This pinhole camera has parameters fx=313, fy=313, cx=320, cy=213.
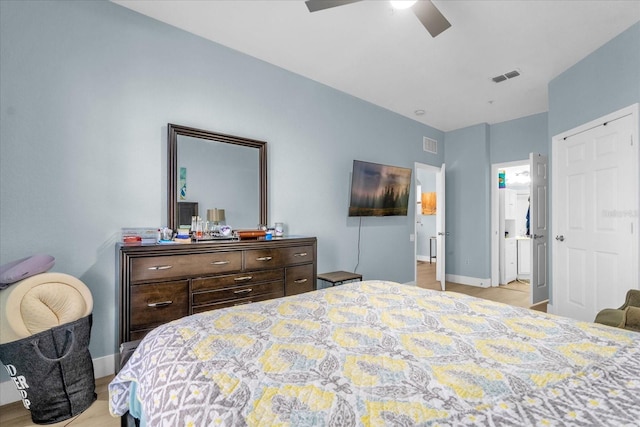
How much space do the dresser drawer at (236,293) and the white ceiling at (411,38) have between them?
233cm

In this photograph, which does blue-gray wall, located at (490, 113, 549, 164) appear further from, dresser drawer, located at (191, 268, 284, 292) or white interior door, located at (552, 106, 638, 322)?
dresser drawer, located at (191, 268, 284, 292)

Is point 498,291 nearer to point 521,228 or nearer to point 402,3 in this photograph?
point 521,228

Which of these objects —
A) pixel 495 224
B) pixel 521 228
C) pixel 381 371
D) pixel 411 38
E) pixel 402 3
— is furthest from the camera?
pixel 521 228

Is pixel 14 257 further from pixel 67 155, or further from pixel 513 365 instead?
pixel 513 365

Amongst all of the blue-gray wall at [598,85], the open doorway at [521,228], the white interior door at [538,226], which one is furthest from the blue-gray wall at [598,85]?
the open doorway at [521,228]

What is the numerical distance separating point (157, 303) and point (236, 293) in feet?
2.03

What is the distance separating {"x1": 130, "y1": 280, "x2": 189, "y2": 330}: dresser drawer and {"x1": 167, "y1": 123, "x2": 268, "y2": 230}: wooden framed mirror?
0.61m

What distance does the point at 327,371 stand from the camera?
948 mm

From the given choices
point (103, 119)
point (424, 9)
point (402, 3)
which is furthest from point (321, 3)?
point (103, 119)

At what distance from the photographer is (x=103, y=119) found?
96.8 inches

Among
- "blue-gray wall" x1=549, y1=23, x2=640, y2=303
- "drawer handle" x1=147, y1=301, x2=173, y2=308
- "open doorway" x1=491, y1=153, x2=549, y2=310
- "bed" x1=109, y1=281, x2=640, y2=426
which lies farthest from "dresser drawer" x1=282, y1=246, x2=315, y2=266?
"open doorway" x1=491, y1=153, x2=549, y2=310

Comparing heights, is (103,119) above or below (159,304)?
above

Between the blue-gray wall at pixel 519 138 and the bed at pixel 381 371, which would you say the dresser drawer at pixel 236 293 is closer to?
the bed at pixel 381 371

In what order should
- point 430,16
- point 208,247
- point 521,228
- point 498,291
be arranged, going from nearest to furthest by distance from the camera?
point 430,16
point 208,247
point 498,291
point 521,228
